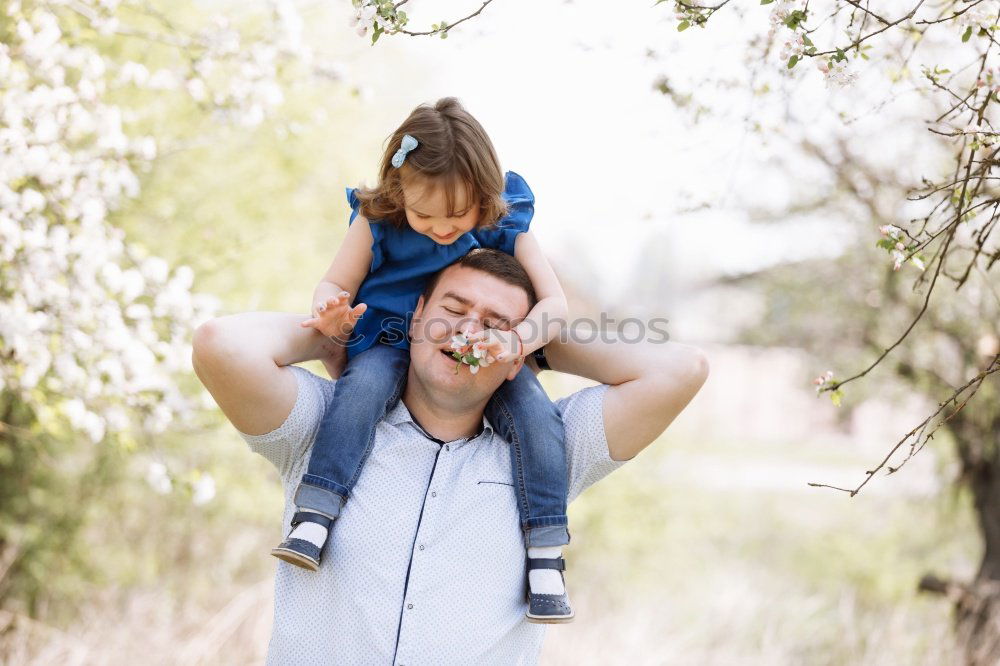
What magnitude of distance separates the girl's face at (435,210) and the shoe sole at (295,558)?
782mm

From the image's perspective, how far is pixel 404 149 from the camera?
7.26 ft

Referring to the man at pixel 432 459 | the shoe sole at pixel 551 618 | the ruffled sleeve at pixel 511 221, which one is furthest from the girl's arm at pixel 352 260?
the shoe sole at pixel 551 618

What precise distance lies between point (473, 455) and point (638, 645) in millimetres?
3646

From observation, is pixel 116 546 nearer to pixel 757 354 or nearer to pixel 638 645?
pixel 638 645

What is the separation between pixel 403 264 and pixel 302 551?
77 centimetres

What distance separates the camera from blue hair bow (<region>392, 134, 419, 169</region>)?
2203mm

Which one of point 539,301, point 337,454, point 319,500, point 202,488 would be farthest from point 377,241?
point 202,488

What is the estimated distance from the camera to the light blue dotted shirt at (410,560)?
2.10 metres

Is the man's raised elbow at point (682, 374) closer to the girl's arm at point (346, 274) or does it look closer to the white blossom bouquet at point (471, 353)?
the white blossom bouquet at point (471, 353)

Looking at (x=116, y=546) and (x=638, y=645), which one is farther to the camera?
(x=116, y=546)

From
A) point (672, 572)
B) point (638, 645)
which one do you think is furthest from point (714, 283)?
point (638, 645)

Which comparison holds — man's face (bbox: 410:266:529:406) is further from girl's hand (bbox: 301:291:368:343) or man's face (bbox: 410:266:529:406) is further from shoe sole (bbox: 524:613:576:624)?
shoe sole (bbox: 524:613:576:624)

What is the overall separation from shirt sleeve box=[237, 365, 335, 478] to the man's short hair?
378 millimetres

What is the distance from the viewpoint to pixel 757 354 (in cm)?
828
